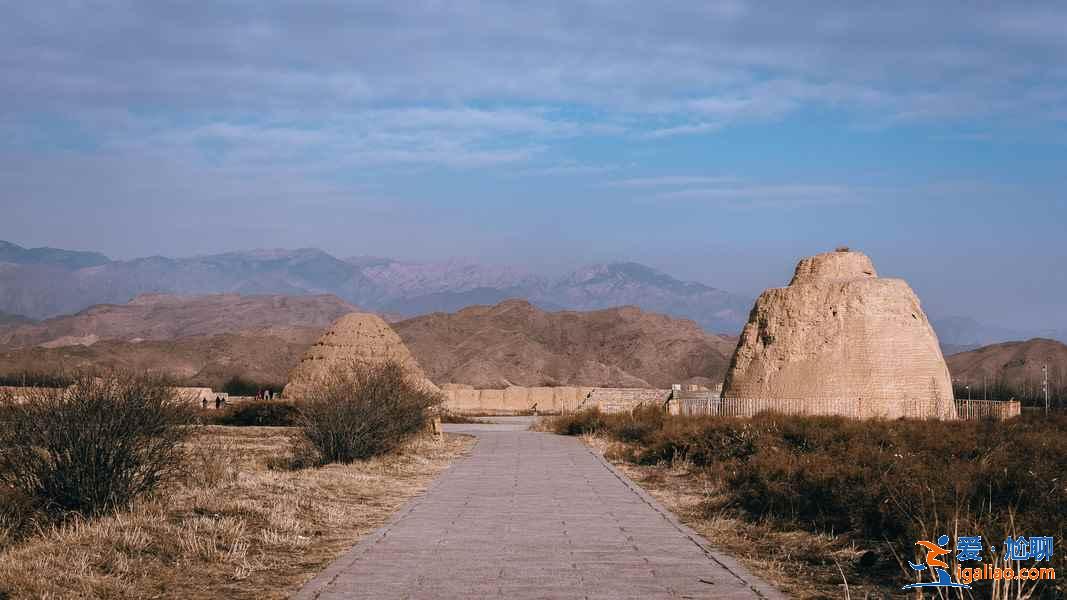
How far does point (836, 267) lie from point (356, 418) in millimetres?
21604

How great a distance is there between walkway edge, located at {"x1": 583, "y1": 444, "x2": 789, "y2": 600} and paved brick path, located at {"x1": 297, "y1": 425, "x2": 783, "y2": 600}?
0.06 feet

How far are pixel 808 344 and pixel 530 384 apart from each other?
216 ft

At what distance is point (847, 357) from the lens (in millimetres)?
36062

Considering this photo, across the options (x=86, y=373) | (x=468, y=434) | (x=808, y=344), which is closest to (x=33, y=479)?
(x=86, y=373)

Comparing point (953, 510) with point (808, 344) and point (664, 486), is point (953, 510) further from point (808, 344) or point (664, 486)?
point (808, 344)

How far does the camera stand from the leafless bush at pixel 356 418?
23.1m

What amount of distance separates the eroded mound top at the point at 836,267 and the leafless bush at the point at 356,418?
1754 centimetres

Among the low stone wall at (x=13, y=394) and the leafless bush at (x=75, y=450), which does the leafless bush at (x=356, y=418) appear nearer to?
the low stone wall at (x=13, y=394)

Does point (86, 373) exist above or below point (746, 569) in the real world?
above

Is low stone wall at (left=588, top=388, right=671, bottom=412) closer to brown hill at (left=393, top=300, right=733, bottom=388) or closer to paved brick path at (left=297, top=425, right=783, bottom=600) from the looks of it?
brown hill at (left=393, top=300, right=733, bottom=388)

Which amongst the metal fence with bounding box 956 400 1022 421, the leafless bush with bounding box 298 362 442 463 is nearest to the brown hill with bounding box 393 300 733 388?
the metal fence with bounding box 956 400 1022 421

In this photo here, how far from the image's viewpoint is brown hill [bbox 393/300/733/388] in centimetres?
10756

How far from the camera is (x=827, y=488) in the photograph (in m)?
14.0

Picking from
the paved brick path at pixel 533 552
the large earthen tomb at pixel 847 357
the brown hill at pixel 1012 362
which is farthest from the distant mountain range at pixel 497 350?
the paved brick path at pixel 533 552
